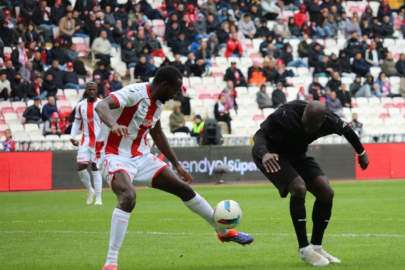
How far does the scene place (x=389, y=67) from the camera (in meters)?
32.3

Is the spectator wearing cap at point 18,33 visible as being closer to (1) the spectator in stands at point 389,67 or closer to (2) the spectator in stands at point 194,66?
(2) the spectator in stands at point 194,66

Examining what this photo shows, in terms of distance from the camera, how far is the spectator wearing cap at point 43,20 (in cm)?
2700

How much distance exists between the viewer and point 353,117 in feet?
89.8

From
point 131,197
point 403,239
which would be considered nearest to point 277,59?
point 403,239

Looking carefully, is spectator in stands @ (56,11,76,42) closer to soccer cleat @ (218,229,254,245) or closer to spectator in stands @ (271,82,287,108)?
spectator in stands @ (271,82,287,108)

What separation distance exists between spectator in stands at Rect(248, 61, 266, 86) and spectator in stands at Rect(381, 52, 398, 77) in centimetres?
635

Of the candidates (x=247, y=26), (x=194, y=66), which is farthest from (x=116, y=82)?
(x=247, y=26)

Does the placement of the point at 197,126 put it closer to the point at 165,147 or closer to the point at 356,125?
the point at 356,125

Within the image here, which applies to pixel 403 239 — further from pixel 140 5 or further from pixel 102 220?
pixel 140 5

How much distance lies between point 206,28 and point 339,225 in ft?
65.4

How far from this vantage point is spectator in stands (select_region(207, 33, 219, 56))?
29.5 m

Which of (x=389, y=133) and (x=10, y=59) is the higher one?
(x=10, y=59)

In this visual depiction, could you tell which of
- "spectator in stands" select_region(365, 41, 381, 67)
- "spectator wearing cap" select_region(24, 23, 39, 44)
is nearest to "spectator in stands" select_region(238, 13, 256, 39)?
"spectator in stands" select_region(365, 41, 381, 67)

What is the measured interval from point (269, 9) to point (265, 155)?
86.6 feet
